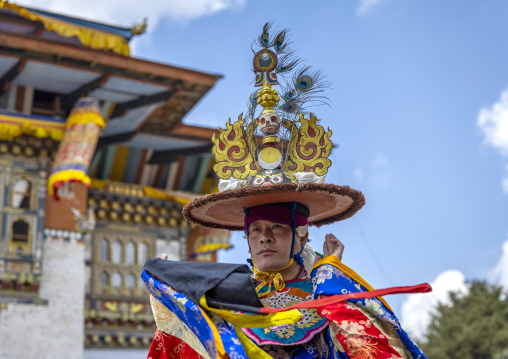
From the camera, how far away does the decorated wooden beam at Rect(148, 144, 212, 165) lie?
19.0 metres

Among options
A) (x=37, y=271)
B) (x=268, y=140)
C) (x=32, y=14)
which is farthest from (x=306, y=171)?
(x=32, y=14)

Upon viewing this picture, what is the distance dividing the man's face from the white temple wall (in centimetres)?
1169

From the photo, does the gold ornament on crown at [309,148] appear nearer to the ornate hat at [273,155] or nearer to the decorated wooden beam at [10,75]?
the ornate hat at [273,155]

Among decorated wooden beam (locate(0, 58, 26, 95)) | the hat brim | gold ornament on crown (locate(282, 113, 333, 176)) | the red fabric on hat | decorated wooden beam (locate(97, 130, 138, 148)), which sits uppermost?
decorated wooden beam (locate(0, 58, 26, 95))

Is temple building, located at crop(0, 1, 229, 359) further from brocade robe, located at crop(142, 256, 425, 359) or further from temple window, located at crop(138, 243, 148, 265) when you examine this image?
brocade robe, located at crop(142, 256, 425, 359)

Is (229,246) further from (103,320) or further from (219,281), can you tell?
(219,281)

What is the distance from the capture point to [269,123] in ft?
14.9

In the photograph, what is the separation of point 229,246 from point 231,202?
14169mm

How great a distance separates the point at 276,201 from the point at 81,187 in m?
13.2

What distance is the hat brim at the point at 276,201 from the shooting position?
13.6ft

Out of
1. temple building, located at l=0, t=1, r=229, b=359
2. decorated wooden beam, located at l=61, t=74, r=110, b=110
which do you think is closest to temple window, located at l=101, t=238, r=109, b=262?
temple building, located at l=0, t=1, r=229, b=359

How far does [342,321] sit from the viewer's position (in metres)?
3.59

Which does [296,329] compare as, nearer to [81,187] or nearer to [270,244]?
[270,244]

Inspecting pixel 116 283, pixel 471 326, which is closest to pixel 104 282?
pixel 116 283
